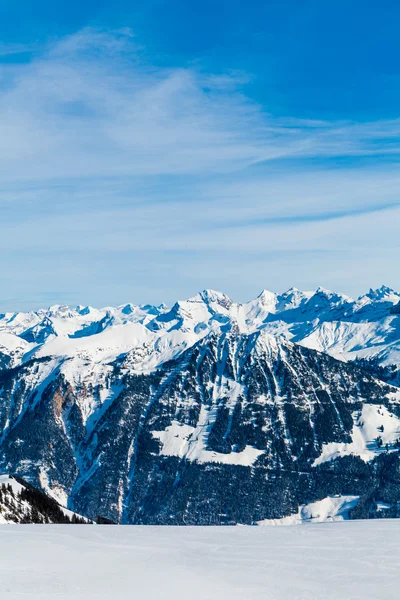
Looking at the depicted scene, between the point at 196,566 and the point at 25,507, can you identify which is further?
the point at 25,507

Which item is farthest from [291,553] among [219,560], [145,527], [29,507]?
[29,507]

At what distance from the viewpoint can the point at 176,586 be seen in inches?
1581

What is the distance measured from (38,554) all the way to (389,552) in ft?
93.0

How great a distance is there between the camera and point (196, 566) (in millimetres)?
45938

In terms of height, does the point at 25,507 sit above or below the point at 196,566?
below

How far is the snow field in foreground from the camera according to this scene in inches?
1518

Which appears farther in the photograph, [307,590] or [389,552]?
[389,552]

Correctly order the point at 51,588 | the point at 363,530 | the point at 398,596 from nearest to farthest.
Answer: the point at 51,588 < the point at 398,596 < the point at 363,530

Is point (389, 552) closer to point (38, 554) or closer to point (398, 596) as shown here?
point (398, 596)

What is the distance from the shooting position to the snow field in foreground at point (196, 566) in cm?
3856

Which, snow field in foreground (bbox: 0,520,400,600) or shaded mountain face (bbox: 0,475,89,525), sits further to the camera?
shaded mountain face (bbox: 0,475,89,525)

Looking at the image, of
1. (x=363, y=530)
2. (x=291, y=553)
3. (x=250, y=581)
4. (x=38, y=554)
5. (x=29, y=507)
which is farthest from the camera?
(x=29, y=507)

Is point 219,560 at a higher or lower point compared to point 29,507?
higher

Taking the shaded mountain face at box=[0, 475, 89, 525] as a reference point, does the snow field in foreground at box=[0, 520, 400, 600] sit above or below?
above
